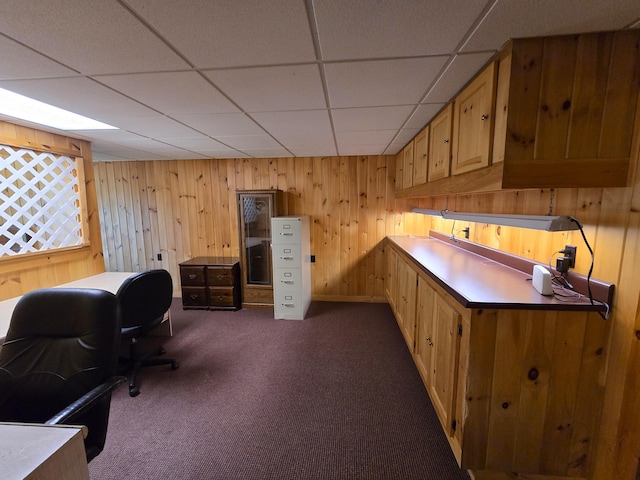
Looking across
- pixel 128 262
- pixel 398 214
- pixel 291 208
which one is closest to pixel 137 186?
pixel 128 262

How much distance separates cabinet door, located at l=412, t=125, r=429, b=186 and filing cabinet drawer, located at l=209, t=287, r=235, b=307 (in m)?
2.74

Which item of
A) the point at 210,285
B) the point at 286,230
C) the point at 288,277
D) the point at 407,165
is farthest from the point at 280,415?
the point at 407,165

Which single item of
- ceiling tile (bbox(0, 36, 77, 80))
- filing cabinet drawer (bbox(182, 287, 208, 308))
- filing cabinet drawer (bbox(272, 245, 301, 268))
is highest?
ceiling tile (bbox(0, 36, 77, 80))

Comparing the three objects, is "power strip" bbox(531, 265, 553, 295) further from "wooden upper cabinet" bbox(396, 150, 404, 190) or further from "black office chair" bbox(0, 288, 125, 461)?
"wooden upper cabinet" bbox(396, 150, 404, 190)

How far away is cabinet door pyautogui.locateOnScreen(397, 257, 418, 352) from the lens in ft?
7.65

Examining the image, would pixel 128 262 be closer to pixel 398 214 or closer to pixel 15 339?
pixel 15 339

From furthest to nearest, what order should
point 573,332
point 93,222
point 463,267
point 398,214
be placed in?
point 398,214 < point 93,222 < point 463,267 < point 573,332

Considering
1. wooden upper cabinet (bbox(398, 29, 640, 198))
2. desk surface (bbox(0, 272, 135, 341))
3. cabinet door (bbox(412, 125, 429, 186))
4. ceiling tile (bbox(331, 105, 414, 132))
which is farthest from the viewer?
cabinet door (bbox(412, 125, 429, 186))

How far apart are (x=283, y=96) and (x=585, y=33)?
143 cm

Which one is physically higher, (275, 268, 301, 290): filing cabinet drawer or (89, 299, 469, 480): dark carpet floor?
(275, 268, 301, 290): filing cabinet drawer

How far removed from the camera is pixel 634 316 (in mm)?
1115

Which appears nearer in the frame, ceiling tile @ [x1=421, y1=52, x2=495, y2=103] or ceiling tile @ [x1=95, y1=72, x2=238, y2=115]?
ceiling tile @ [x1=421, y1=52, x2=495, y2=103]

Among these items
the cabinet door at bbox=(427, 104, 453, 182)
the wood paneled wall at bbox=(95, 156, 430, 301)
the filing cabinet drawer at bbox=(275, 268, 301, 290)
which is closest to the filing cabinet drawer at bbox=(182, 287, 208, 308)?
the wood paneled wall at bbox=(95, 156, 430, 301)

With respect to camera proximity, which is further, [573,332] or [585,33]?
[573,332]
